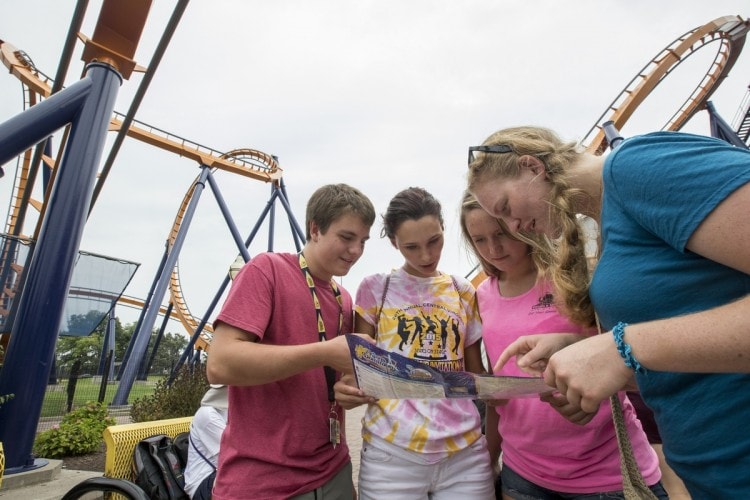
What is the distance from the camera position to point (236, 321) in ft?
4.21

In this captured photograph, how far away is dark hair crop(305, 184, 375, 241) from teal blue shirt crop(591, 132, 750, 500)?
3.11 feet

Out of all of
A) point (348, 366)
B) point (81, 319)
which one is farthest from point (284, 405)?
point (81, 319)

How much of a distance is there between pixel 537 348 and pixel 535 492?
592 mm

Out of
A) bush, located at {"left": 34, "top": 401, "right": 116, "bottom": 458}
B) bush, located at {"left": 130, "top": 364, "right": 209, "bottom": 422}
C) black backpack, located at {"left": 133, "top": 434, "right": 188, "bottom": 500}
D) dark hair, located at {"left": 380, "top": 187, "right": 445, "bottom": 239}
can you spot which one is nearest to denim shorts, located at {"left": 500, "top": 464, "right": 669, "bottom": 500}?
dark hair, located at {"left": 380, "top": 187, "right": 445, "bottom": 239}

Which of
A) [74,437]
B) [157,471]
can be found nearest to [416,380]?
[157,471]

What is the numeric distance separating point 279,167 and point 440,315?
14105mm

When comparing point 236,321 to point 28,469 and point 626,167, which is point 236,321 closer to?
point 626,167

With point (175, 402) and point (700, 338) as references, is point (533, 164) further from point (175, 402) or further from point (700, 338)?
point (175, 402)

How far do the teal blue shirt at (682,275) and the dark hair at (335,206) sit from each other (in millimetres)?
947

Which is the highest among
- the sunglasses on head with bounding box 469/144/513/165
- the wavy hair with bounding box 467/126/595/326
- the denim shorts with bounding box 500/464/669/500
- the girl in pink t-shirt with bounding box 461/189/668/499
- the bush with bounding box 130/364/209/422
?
the sunglasses on head with bounding box 469/144/513/165

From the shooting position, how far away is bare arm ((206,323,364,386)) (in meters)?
1.20

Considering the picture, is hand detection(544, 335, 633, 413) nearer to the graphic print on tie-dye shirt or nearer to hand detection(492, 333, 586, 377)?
hand detection(492, 333, 586, 377)

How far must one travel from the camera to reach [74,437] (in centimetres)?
506

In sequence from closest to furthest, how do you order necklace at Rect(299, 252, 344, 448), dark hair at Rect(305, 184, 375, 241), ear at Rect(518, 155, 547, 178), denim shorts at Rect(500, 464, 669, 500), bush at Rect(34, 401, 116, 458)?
ear at Rect(518, 155, 547, 178)
denim shorts at Rect(500, 464, 669, 500)
necklace at Rect(299, 252, 344, 448)
dark hair at Rect(305, 184, 375, 241)
bush at Rect(34, 401, 116, 458)
